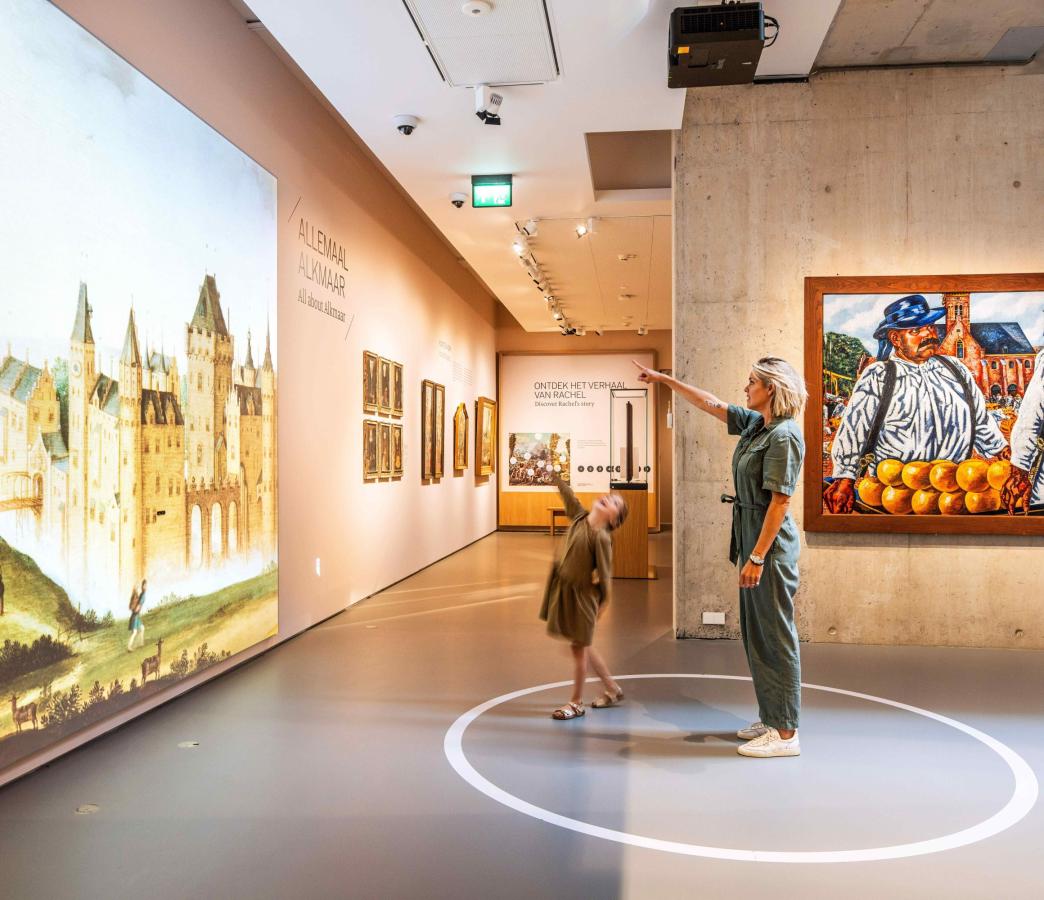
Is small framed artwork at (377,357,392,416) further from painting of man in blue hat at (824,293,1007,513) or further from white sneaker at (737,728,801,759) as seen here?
white sneaker at (737,728,801,759)

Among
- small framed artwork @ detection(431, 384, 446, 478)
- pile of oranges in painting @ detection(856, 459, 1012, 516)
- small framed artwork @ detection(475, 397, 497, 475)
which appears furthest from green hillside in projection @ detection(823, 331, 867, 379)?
small framed artwork @ detection(475, 397, 497, 475)

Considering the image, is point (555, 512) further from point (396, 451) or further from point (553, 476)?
point (553, 476)

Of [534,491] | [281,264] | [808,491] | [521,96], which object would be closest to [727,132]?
[521,96]

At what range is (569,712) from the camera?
13.7ft

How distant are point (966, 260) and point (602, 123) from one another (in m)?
2.88

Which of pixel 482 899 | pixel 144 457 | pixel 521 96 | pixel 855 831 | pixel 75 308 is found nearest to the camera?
pixel 482 899

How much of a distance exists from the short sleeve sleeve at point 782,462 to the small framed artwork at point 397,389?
18.4ft

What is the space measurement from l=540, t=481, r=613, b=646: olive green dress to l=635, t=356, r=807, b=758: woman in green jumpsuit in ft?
2.34

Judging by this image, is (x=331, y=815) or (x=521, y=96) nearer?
(x=331, y=815)

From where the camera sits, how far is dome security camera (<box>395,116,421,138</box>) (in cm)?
571

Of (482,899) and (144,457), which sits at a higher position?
(144,457)

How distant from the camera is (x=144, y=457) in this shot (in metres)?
4.04

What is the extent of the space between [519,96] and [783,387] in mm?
2974

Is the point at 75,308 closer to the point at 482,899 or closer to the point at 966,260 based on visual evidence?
the point at 482,899
